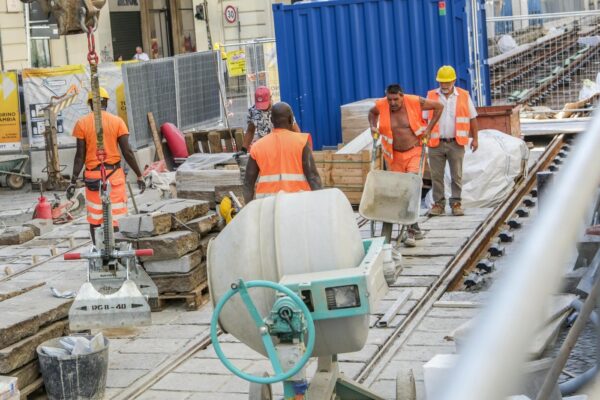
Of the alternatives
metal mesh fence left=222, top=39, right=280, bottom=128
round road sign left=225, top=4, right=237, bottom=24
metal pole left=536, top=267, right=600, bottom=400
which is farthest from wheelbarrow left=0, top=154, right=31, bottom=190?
metal pole left=536, top=267, right=600, bottom=400

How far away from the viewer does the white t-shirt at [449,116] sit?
14.0 m

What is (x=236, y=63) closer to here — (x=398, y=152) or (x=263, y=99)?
(x=263, y=99)

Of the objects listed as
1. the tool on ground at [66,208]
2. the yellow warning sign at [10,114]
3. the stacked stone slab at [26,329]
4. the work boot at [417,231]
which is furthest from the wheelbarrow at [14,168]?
the stacked stone slab at [26,329]

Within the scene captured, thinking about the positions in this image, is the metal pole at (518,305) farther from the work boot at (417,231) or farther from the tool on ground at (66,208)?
the tool on ground at (66,208)

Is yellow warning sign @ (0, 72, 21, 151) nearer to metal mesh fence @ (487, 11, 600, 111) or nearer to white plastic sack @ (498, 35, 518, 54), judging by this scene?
metal mesh fence @ (487, 11, 600, 111)

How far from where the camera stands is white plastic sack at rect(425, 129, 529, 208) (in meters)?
15.1

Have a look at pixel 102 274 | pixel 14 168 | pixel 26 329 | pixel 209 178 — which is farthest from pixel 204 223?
pixel 14 168

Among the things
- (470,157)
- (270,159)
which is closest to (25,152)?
(470,157)

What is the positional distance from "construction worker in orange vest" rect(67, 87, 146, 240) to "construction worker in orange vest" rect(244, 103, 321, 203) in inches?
98.5

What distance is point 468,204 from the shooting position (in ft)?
49.5

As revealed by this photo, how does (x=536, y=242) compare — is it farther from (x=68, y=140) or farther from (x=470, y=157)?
(x=68, y=140)

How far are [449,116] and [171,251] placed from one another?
16.9ft

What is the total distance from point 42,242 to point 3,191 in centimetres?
608

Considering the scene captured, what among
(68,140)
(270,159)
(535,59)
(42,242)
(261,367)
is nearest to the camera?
(261,367)
